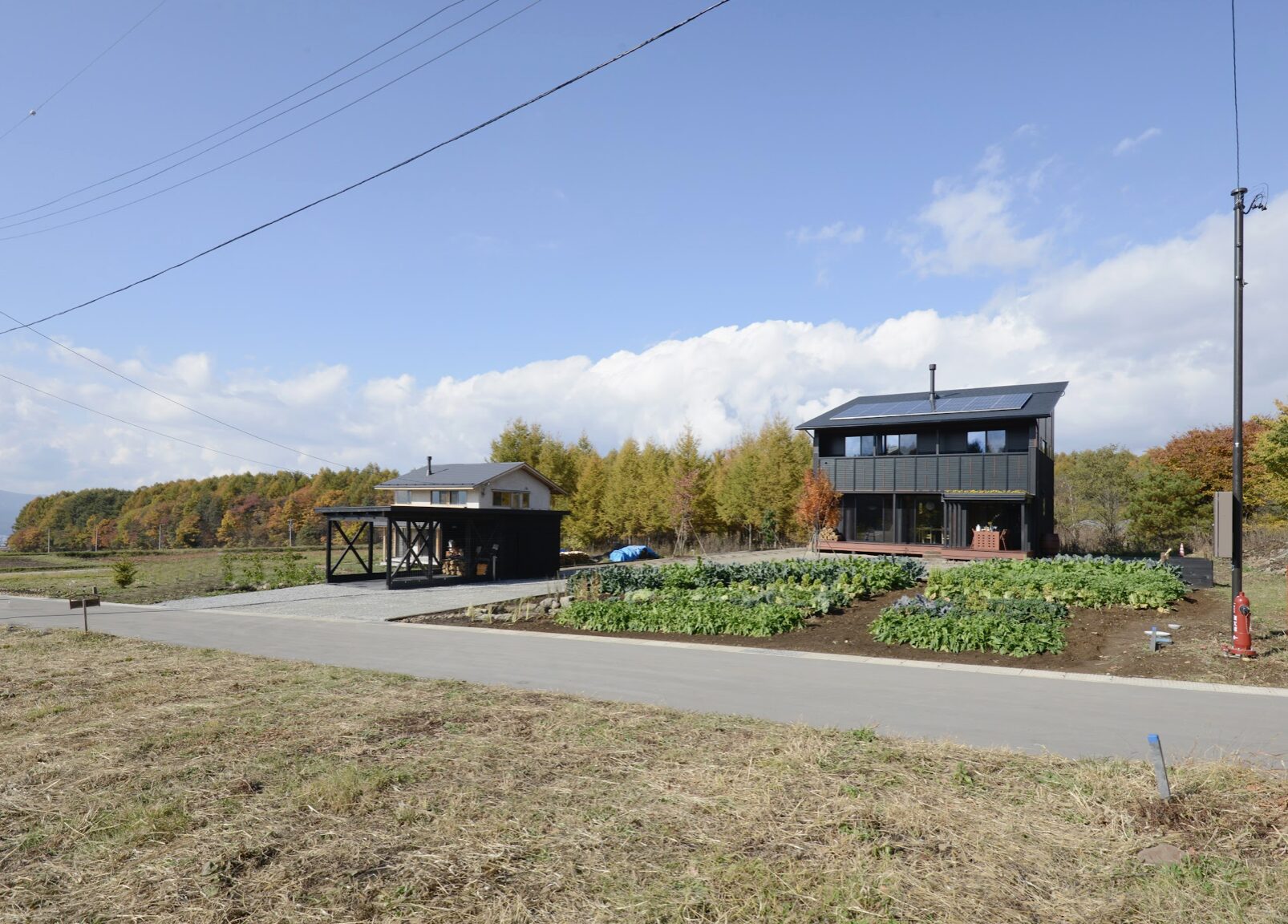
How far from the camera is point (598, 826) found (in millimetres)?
4379

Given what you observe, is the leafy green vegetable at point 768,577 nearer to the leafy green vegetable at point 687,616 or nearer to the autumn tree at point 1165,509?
the leafy green vegetable at point 687,616

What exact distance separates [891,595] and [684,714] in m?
8.79

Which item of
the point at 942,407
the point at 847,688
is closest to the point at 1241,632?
the point at 847,688

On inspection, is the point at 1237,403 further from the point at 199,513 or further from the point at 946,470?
the point at 199,513

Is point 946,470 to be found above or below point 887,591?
above

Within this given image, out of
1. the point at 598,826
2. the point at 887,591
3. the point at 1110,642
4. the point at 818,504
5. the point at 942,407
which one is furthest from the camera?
the point at 818,504

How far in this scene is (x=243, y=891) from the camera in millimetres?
3668

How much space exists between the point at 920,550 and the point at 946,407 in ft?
17.6

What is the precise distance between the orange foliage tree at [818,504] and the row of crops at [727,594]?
10.5 m

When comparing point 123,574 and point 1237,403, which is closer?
point 1237,403

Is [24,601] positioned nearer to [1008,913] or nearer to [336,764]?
[336,764]

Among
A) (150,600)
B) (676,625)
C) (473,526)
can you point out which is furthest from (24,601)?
(676,625)

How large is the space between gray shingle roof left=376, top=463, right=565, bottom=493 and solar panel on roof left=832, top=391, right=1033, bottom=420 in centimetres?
1467

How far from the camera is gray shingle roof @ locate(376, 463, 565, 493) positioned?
1346 inches
